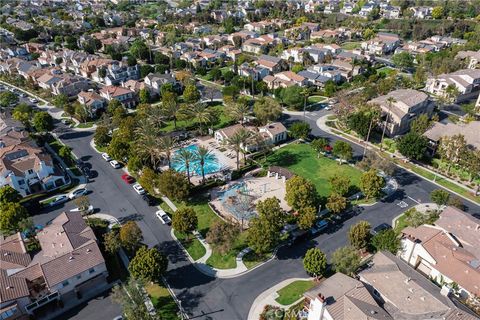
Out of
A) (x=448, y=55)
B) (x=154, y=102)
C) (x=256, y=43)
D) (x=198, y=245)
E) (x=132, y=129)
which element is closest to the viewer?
(x=198, y=245)

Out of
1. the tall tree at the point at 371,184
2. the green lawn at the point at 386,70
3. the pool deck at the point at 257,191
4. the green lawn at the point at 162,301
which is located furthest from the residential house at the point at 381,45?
the green lawn at the point at 162,301

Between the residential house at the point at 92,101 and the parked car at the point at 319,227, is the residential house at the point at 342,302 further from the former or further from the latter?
the residential house at the point at 92,101

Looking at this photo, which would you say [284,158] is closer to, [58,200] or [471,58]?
[58,200]

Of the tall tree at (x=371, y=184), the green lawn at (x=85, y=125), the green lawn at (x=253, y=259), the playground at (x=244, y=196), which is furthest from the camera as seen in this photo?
the green lawn at (x=85, y=125)

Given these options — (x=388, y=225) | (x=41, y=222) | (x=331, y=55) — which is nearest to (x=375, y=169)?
(x=388, y=225)

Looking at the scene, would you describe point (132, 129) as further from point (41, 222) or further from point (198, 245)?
point (198, 245)

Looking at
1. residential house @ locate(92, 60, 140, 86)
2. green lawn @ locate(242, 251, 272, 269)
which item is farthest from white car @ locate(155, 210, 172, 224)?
residential house @ locate(92, 60, 140, 86)

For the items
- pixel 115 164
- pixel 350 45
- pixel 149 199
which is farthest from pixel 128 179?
pixel 350 45

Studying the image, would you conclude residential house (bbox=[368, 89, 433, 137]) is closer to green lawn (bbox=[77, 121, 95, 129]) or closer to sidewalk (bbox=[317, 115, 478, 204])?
sidewalk (bbox=[317, 115, 478, 204])
